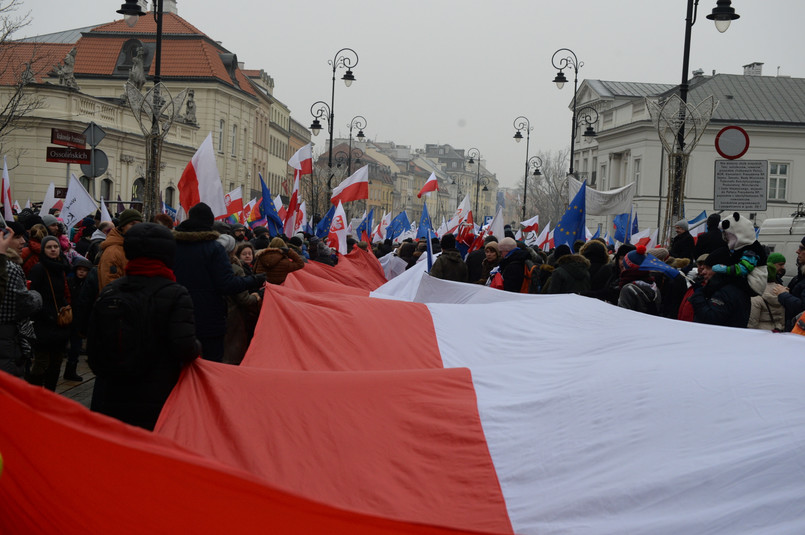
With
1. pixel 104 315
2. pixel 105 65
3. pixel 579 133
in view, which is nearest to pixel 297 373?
pixel 104 315

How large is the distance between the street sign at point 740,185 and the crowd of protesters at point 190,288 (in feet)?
3.18

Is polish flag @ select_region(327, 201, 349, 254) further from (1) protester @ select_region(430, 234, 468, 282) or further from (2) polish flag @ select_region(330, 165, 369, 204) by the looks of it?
(1) protester @ select_region(430, 234, 468, 282)

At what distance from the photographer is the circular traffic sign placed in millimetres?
12414

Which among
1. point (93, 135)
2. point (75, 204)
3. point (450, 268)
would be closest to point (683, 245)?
point (450, 268)

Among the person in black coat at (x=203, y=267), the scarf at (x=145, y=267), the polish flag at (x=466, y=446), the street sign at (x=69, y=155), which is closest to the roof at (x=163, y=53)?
the street sign at (x=69, y=155)

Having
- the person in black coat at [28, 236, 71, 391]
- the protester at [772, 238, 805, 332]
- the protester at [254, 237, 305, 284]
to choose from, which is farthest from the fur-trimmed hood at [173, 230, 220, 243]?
the protester at [772, 238, 805, 332]

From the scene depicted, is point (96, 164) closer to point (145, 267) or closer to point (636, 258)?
point (636, 258)

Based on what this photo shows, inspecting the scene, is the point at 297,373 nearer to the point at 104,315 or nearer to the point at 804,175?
the point at 104,315

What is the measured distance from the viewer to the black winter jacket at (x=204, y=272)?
282 inches

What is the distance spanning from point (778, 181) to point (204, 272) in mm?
57908

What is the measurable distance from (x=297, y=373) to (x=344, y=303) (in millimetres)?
2595

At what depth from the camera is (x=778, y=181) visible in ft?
193

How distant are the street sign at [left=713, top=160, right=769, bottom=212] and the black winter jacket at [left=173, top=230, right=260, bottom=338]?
22.6ft

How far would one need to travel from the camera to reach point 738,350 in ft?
13.1
